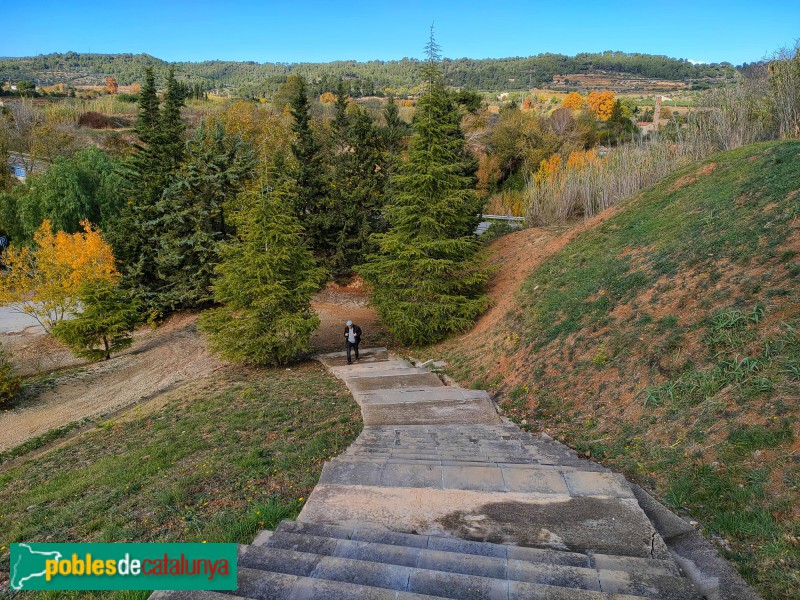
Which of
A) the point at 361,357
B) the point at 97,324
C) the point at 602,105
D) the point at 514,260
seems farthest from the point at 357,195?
the point at 602,105

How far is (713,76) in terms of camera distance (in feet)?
368

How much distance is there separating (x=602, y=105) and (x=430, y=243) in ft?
189

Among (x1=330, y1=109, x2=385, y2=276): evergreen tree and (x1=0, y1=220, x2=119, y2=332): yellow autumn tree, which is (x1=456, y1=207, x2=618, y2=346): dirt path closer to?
(x1=330, y1=109, x2=385, y2=276): evergreen tree

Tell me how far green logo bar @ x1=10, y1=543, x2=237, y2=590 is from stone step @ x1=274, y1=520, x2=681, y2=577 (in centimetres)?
70

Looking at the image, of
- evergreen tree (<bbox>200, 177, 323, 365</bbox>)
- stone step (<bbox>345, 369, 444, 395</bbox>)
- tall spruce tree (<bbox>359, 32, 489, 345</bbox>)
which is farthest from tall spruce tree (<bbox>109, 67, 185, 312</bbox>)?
stone step (<bbox>345, 369, 444, 395</bbox>)

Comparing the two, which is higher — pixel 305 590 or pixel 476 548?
pixel 305 590

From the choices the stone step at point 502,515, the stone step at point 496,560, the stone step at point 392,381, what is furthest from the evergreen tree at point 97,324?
the stone step at point 496,560

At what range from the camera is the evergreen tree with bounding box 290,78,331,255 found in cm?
2558

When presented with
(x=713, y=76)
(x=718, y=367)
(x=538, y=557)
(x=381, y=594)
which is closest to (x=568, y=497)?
(x=538, y=557)

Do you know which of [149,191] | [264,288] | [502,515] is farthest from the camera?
[149,191]

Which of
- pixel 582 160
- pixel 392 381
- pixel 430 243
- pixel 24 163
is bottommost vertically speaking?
pixel 392 381

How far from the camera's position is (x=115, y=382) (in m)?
16.2

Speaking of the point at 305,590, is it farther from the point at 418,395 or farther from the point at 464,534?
the point at 418,395

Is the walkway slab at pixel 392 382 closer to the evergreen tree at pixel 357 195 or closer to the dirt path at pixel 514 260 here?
the dirt path at pixel 514 260
